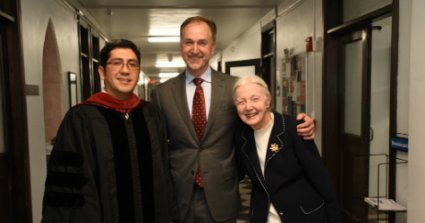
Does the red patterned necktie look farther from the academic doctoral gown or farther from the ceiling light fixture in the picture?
the ceiling light fixture

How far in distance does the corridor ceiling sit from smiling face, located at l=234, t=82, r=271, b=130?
3.52 m

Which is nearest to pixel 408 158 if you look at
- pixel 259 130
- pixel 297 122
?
pixel 297 122

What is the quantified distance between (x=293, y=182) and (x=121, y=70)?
2.93 ft

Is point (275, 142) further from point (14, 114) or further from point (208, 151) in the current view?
point (14, 114)

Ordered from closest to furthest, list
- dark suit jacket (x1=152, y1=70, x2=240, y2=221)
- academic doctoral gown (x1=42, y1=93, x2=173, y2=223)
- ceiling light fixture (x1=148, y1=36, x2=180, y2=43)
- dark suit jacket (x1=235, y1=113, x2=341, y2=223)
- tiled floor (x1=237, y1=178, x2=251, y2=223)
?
academic doctoral gown (x1=42, y1=93, x2=173, y2=223)
dark suit jacket (x1=235, y1=113, x2=341, y2=223)
dark suit jacket (x1=152, y1=70, x2=240, y2=221)
tiled floor (x1=237, y1=178, x2=251, y2=223)
ceiling light fixture (x1=148, y1=36, x2=180, y2=43)

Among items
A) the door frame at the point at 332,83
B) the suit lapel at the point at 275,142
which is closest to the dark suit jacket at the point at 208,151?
the suit lapel at the point at 275,142

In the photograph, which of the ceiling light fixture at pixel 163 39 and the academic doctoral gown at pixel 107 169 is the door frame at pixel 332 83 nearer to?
the academic doctoral gown at pixel 107 169

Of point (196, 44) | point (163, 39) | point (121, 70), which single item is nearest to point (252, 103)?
point (196, 44)

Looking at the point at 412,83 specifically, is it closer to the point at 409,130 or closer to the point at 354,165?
the point at 409,130

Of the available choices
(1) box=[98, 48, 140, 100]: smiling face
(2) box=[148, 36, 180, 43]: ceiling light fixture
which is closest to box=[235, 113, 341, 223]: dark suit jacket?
(1) box=[98, 48, 140, 100]: smiling face

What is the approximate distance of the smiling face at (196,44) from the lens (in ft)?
5.83

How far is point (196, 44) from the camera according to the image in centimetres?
178

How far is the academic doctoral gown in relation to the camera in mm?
1435

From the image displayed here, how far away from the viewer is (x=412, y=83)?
6.19 feet
